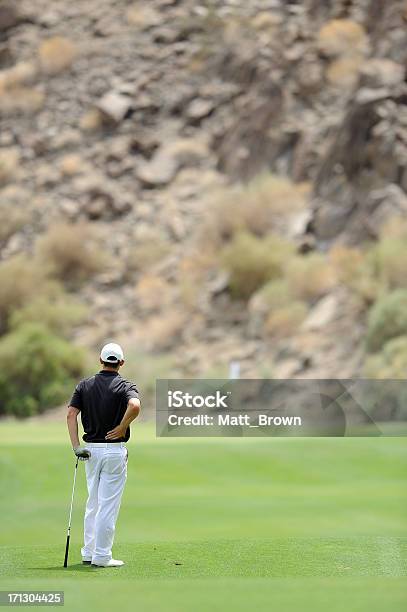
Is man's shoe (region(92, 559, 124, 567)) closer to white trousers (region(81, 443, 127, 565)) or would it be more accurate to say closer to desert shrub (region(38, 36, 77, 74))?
white trousers (region(81, 443, 127, 565))

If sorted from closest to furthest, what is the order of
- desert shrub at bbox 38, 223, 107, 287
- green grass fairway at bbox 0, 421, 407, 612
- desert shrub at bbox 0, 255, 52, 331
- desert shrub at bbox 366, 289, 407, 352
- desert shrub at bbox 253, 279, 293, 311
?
green grass fairway at bbox 0, 421, 407, 612, desert shrub at bbox 366, 289, 407, 352, desert shrub at bbox 253, 279, 293, 311, desert shrub at bbox 0, 255, 52, 331, desert shrub at bbox 38, 223, 107, 287

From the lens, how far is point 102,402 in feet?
29.5

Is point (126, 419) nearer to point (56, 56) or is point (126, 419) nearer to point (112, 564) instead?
point (112, 564)

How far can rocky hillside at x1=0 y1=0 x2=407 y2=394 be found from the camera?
1640 inches

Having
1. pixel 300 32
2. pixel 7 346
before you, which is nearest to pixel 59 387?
pixel 7 346

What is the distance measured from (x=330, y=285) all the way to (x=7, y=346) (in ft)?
42.4

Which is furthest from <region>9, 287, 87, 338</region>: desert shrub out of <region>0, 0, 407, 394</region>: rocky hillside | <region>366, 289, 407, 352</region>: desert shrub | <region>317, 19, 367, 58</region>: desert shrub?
<region>317, 19, 367, 58</region>: desert shrub

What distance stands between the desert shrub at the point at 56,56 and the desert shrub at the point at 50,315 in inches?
803

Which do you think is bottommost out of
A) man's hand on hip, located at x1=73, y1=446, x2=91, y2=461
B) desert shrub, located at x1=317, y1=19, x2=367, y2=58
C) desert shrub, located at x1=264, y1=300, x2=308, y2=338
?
desert shrub, located at x1=264, y1=300, x2=308, y2=338

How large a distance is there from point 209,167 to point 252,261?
12046 millimetres

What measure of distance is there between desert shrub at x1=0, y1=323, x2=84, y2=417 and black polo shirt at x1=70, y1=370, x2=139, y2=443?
3239 cm

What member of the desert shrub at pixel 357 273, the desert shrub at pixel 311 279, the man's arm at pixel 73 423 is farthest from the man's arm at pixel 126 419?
the desert shrub at pixel 311 279

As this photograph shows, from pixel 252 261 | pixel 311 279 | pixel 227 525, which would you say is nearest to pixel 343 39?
pixel 252 261

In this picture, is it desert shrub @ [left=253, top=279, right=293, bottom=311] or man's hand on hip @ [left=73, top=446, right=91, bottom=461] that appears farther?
desert shrub @ [left=253, top=279, right=293, bottom=311]
